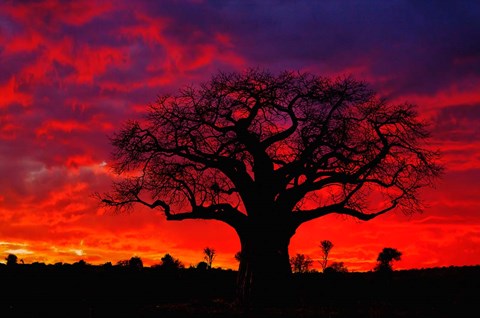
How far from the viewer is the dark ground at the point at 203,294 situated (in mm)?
23797

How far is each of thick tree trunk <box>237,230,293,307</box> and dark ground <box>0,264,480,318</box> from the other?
76 centimetres

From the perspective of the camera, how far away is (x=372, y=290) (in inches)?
1305

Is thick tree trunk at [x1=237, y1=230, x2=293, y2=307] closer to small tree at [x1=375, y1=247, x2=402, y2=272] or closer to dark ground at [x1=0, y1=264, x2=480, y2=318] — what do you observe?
dark ground at [x1=0, y1=264, x2=480, y2=318]

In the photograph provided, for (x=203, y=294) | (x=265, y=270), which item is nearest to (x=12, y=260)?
(x=203, y=294)

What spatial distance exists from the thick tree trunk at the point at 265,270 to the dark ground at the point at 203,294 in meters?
0.76

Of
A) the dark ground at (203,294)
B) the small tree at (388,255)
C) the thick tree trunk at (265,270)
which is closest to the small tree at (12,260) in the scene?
the dark ground at (203,294)

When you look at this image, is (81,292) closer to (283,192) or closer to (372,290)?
(283,192)

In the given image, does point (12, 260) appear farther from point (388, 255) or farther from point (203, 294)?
point (388, 255)

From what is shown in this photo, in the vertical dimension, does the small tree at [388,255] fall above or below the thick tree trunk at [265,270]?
above

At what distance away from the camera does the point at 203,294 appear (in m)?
33.9

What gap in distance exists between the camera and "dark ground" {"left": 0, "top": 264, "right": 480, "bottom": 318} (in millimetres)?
23797

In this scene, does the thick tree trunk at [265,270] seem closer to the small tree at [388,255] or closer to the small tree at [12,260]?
the small tree at [12,260]

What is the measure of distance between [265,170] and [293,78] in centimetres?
425

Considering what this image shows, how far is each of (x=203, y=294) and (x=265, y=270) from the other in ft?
26.9
